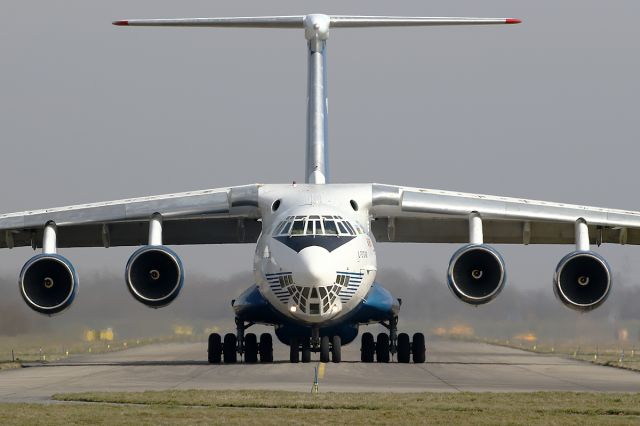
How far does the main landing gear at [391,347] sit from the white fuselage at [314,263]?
7.13ft

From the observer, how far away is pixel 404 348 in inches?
938

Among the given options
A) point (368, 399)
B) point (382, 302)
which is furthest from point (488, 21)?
point (368, 399)

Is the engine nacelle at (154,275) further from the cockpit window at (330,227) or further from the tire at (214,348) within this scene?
the cockpit window at (330,227)

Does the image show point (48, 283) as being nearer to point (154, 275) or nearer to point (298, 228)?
point (154, 275)

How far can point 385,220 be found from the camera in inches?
988

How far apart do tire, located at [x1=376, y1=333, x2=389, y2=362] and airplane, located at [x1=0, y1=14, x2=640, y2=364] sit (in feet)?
0.08

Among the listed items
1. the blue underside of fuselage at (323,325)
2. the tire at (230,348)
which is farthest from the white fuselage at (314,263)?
the tire at (230,348)

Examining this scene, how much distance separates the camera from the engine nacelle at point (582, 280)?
853 inches

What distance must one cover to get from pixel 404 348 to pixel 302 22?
6821 millimetres

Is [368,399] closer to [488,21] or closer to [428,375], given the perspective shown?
[428,375]

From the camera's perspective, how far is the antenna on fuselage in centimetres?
2444

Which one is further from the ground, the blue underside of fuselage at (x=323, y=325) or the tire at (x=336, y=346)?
the blue underside of fuselage at (x=323, y=325)

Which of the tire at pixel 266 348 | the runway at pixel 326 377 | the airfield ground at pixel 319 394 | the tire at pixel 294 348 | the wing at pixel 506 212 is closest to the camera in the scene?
the airfield ground at pixel 319 394

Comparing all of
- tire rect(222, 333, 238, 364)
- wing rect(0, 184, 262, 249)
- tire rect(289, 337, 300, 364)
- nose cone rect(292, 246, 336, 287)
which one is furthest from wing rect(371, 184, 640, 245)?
tire rect(222, 333, 238, 364)
